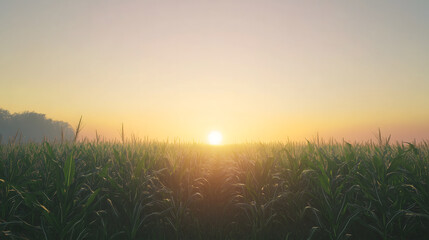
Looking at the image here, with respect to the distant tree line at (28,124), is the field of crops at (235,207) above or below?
below

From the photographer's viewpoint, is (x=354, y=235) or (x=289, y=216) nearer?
(x=354, y=235)

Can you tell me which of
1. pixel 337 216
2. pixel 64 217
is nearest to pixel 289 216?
pixel 337 216

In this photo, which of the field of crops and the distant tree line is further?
the distant tree line

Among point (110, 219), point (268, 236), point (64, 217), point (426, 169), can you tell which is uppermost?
point (426, 169)

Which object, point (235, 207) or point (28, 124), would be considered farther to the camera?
point (28, 124)

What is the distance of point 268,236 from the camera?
3.50 meters

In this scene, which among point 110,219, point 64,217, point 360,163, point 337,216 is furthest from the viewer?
point 360,163

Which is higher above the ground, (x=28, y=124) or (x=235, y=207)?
(x=28, y=124)

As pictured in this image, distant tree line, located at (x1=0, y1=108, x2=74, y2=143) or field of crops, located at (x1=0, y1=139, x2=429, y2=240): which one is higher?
distant tree line, located at (x1=0, y1=108, x2=74, y2=143)

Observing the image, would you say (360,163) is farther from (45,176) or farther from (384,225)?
(45,176)

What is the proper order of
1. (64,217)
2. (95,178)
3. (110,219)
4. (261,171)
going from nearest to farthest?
(64,217), (110,219), (95,178), (261,171)

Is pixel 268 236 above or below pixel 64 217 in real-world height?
below

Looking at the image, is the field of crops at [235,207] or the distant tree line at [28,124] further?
the distant tree line at [28,124]

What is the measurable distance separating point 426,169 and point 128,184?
190 inches
